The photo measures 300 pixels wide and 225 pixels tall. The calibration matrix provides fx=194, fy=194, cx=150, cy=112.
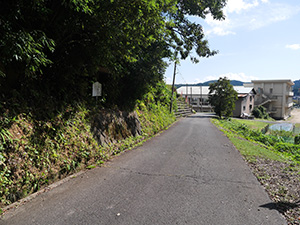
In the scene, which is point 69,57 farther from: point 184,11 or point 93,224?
point 184,11

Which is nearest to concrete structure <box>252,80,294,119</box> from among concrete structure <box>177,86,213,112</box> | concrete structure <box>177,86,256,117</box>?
concrete structure <box>177,86,256,117</box>

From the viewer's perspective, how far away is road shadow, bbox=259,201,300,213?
336 centimetres

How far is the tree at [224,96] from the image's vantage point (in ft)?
85.3

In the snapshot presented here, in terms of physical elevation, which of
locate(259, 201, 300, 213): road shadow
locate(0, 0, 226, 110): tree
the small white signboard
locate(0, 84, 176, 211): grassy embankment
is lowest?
locate(259, 201, 300, 213): road shadow

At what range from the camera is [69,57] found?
5602 mm

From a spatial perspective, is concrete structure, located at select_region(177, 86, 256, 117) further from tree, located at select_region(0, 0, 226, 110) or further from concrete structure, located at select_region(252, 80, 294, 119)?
tree, located at select_region(0, 0, 226, 110)

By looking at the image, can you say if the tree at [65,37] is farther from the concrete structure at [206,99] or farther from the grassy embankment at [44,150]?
the concrete structure at [206,99]

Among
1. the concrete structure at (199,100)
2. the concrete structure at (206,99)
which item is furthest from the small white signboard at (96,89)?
the concrete structure at (199,100)

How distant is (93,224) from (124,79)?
765cm

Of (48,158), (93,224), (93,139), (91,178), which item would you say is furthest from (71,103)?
(93,224)

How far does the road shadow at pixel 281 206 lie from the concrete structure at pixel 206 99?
117 ft

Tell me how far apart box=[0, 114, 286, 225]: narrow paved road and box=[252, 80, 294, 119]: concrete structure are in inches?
2021

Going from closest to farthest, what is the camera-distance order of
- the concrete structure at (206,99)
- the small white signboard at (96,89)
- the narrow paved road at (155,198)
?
the narrow paved road at (155,198) < the small white signboard at (96,89) < the concrete structure at (206,99)

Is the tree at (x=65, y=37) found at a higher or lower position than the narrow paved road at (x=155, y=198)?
higher
